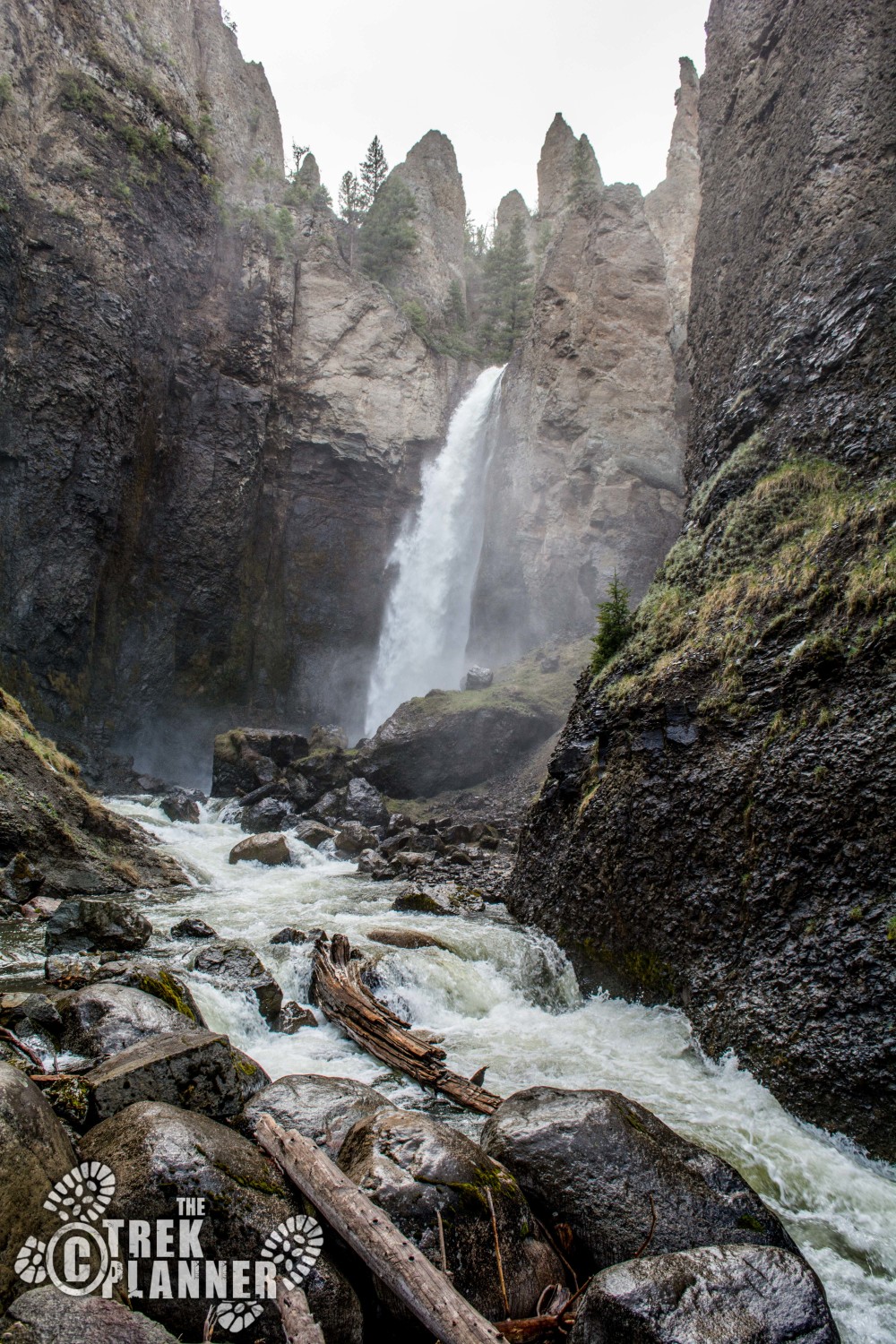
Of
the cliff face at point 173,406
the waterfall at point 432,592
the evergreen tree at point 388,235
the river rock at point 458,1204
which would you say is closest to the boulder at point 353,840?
the cliff face at point 173,406

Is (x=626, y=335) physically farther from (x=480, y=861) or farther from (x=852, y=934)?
(x=852, y=934)

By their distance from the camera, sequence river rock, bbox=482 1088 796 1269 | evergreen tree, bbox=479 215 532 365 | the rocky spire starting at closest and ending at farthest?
river rock, bbox=482 1088 796 1269 < evergreen tree, bbox=479 215 532 365 < the rocky spire

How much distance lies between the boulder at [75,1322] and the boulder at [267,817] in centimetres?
1562

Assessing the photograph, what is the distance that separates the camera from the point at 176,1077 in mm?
4078

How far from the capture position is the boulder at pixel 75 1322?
7.31ft

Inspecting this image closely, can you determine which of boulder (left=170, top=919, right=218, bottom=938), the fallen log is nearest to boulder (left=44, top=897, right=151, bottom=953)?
boulder (left=170, top=919, right=218, bottom=938)

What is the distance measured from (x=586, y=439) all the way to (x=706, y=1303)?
28631mm

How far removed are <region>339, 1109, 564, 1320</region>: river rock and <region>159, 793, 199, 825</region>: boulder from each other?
50.5 ft

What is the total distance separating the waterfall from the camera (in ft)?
101

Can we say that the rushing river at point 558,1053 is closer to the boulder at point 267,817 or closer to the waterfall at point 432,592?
the boulder at point 267,817

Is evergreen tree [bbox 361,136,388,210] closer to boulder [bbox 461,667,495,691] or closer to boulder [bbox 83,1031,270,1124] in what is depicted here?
boulder [bbox 461,667,495,691]

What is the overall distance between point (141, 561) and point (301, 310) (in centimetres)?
1441

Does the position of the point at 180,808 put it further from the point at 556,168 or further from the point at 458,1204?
the point at 556,168

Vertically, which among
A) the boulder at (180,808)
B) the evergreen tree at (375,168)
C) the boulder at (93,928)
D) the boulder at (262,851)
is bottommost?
the boulder at (180,808)
